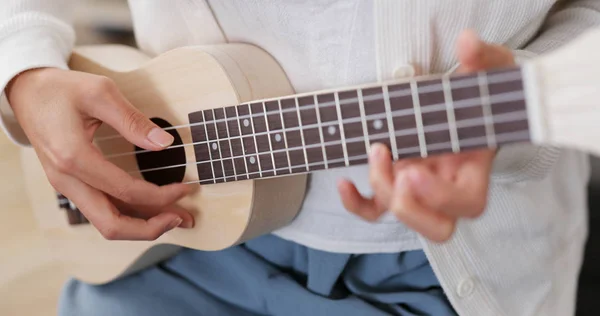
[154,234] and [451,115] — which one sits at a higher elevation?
[451,115]

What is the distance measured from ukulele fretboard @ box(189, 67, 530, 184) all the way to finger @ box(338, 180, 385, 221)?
0.9 inches

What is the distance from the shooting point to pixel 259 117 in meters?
0.62

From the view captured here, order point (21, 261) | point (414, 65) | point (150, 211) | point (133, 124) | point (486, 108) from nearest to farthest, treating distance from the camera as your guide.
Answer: point (486, 108), point (414, 65), point (133, 124), point (150, 211), point (21, 261)

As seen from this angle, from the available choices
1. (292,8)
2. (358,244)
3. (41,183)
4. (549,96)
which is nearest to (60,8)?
(41,183)

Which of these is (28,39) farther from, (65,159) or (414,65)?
(414,65)

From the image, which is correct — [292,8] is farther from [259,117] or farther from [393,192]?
[393,192]

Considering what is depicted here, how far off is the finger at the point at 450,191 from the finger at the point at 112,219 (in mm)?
359

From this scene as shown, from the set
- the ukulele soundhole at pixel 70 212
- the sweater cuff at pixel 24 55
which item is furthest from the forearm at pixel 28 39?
the ukulele soundhole at pixel 70 212

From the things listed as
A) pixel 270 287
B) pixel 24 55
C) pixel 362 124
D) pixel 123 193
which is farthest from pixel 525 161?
pixel 24 55

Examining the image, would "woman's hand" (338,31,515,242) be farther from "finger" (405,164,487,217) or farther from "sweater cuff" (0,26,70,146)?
"sweater cuff" (0,26,70,146)

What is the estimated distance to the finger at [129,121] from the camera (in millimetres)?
695

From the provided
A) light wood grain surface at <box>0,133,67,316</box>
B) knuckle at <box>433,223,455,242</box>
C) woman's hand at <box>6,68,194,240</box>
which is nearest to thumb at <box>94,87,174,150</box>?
woman's hand at <box>6,68,194,240</box>

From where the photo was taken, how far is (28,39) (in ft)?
2.60

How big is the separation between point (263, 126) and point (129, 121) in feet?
0.59
